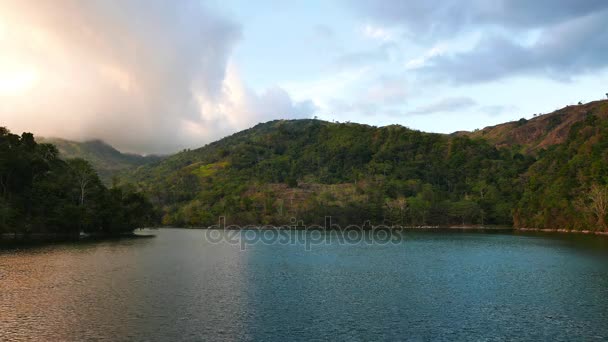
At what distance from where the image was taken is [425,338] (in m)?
30.7

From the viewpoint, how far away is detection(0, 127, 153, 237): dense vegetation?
10950cm

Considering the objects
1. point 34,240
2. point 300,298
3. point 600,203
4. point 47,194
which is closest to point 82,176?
point 47,194

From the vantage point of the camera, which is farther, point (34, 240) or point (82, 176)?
point (82, 176)

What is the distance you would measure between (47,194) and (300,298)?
97041 mm

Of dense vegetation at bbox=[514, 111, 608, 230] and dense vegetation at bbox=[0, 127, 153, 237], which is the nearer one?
dense vegetation at bbox=[0, 127, 153, 237]

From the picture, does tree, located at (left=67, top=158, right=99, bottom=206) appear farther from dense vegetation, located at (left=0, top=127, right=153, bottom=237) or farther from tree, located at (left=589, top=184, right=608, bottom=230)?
tree, located at (left=589, top=184, right=608, bottom=230)

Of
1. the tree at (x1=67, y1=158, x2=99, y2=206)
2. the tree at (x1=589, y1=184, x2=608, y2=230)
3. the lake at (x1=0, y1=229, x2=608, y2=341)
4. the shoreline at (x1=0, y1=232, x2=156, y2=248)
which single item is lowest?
the lake at (x1=0, y1=229, x2=608, y2=341)

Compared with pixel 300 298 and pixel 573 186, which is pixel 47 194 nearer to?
pixel 300 298

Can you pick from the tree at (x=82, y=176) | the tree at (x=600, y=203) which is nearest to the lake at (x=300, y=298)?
the tree at (x=82, y=176)

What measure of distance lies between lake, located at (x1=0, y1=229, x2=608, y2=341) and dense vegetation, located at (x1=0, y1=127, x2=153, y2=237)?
1725 inches

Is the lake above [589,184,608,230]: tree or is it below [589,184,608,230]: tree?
below

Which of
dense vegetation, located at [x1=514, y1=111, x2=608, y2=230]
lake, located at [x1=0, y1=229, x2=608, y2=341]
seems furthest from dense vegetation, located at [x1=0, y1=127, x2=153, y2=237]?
dense vegetation, located at [x1=514, y1=111, x2=608, y2=230]

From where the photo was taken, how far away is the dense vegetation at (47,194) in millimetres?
109500

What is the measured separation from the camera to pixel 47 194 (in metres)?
115
